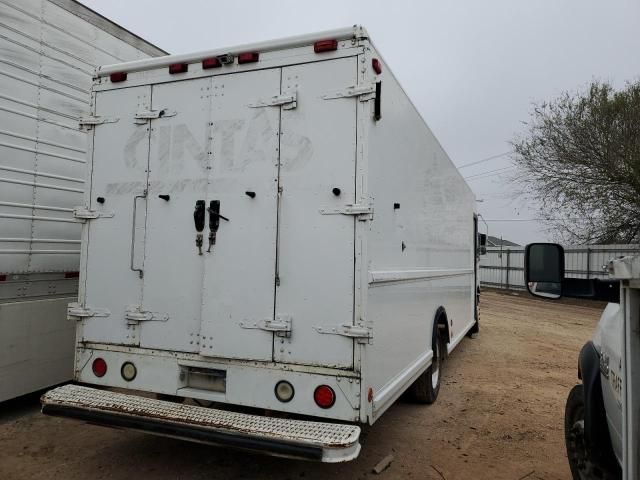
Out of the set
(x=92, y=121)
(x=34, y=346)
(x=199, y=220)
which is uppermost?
(x=92, y=121)

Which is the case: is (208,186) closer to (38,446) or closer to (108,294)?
(108,294)

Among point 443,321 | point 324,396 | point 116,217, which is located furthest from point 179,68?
point 443,321

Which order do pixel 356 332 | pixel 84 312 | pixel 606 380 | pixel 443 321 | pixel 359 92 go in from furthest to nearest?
pixel 443 321 < pixel 84 312 < pixel 359 92 < pixel 356 332 < pixel 606 380

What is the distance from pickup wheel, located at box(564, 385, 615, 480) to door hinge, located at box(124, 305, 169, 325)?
2966 millimetres

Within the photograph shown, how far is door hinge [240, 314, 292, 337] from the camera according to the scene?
3.21 metres

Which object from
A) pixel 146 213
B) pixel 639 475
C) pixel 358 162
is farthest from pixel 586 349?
pixel 146 213

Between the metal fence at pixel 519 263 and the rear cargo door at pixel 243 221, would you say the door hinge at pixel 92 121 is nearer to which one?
the rear cargo door at pixel 243 221

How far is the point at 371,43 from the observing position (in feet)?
10.7

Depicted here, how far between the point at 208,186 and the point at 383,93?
151 centimetres

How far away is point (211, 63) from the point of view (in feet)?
11.8

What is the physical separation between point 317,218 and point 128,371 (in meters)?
1.96

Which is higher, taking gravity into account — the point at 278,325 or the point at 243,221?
the point at 243,221

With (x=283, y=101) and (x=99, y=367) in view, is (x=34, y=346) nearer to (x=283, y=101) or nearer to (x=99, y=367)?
(x=99, y=367)

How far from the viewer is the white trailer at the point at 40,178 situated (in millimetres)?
4418
